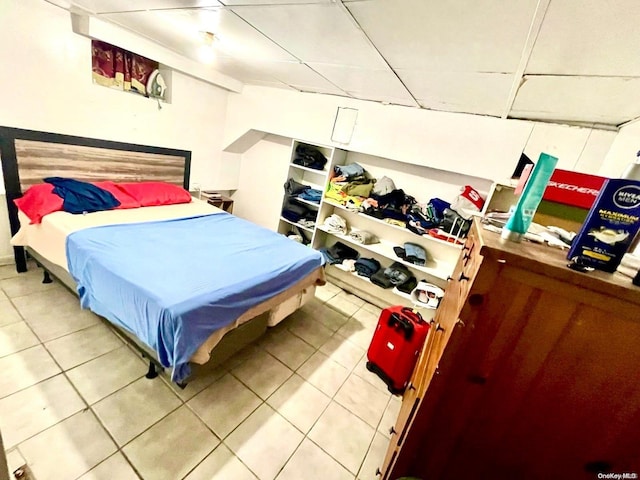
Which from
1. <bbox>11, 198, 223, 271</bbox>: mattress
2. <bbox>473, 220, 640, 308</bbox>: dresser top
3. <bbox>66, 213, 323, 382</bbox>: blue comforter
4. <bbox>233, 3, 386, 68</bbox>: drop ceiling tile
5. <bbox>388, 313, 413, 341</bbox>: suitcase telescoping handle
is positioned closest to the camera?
<bbox>473, 220, 640, 308</bbox>: dresser top

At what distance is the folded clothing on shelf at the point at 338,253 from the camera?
332cm

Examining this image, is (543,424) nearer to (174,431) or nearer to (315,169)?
(174,431)

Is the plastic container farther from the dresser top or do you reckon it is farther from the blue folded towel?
the blue folded towel

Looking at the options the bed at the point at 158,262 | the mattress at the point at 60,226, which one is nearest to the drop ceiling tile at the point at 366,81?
the bed at the point at 158,262

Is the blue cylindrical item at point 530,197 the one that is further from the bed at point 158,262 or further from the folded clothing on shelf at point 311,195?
the folded clothing on shelf at point 311,195

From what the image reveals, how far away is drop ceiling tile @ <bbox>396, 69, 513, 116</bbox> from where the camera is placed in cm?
160

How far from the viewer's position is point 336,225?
10.9ft

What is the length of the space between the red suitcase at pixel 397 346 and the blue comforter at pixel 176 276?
2.63 ft

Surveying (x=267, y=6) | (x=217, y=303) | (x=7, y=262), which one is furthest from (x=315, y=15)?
(x=7, y=262)

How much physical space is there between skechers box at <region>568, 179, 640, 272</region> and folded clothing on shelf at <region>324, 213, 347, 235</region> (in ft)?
8.67

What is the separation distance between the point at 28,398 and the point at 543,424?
8.00 feet

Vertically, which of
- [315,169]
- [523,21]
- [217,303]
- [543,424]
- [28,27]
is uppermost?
[523,21]

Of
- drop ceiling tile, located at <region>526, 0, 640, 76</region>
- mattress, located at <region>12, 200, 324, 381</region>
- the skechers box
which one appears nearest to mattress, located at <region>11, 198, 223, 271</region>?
mattress, located at <region>12, 200, 324, 381</region>

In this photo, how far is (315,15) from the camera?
50.7 inches
